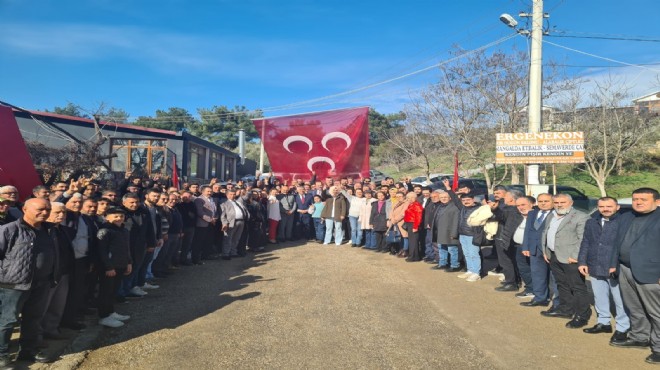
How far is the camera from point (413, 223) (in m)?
10.4

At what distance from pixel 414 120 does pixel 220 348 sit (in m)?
22.2

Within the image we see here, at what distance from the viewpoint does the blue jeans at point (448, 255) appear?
9199 millimetres

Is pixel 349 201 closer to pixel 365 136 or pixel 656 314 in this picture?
pixel 365 136

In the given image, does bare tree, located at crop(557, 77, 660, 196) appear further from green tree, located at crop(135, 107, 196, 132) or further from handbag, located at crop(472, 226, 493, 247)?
green tree, located at crop(135, 107, 196, 132)

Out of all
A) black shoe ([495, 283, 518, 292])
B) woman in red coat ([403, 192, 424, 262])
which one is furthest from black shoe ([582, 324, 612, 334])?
woman in red coat ([403, 192, 424, 262])

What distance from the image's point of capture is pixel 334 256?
35.5ft

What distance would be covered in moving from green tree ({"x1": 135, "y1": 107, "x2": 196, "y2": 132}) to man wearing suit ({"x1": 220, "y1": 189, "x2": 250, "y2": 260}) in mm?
39497

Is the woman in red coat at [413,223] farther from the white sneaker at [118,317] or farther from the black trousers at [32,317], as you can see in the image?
the black trousers at [32,317]

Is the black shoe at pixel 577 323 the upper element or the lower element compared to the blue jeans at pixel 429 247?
lower

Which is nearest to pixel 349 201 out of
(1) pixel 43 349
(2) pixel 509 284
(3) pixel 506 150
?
(3) pixel 506 150

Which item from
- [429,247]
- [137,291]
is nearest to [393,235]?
[429,247]

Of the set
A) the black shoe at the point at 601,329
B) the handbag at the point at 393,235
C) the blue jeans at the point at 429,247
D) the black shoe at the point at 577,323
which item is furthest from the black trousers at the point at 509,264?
the handbag at the point at 393,235

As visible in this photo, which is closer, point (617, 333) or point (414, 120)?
point (617, 333)

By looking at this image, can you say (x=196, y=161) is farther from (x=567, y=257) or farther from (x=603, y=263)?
(x=603, y=263)
